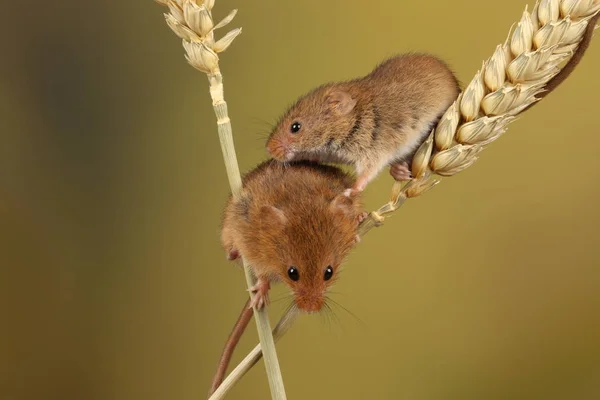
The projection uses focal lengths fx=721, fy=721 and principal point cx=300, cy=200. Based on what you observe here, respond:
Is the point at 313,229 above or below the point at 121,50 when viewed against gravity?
below

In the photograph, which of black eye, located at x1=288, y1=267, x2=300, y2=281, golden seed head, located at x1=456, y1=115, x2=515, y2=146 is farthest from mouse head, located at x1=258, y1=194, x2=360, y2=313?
golden seed head, located at x1=456, y1=115, x2=515, y2=146

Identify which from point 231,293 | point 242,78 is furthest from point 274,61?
point 231,293

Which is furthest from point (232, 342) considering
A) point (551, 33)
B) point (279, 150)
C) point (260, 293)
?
point (551, 33)

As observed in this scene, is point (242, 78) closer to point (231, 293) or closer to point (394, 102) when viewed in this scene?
point (231, 293)

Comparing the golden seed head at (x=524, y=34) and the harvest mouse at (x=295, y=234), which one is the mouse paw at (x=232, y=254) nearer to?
the harvest mouse at (x=295, y=234)

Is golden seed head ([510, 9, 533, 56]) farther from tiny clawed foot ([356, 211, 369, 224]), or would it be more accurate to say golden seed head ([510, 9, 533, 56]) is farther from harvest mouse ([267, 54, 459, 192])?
harvest mouse ([267, 54, 459, 192])

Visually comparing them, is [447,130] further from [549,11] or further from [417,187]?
[549,11]

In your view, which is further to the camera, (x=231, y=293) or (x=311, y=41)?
(x=231, y=293)

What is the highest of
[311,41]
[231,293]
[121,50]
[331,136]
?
[121,50]
